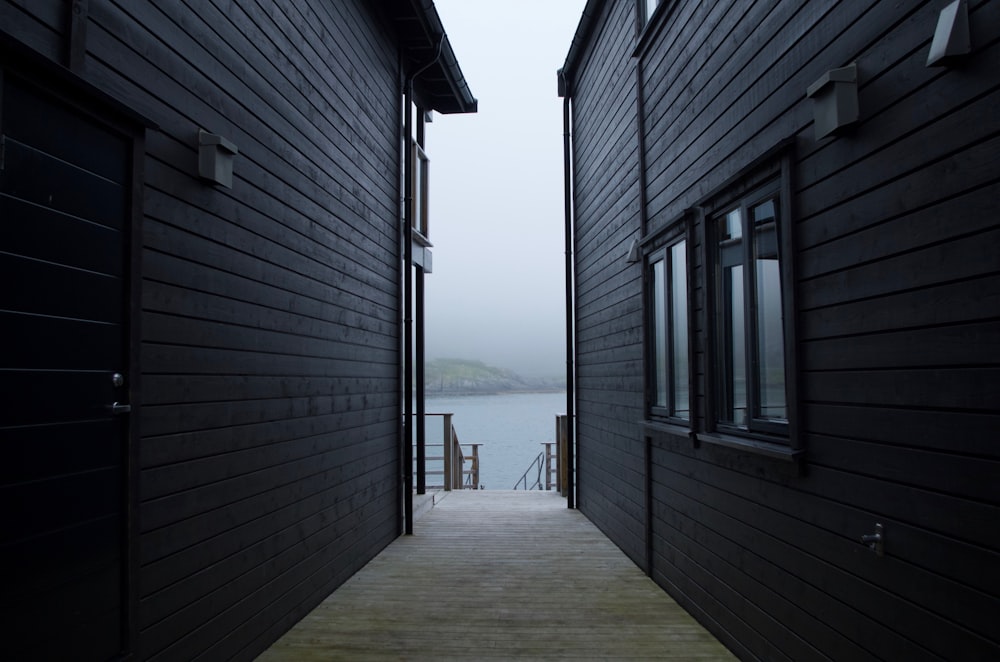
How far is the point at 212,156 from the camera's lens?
277 centimetres

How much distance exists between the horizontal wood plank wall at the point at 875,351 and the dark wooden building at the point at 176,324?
2.17 m

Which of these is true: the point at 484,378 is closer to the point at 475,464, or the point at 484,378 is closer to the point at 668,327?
the point at 475,464

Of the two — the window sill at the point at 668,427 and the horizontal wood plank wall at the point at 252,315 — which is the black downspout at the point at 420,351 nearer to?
the horizontal wood plank wall at the point at 252,315

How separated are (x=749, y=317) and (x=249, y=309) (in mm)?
2207

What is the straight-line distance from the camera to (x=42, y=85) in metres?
1.88

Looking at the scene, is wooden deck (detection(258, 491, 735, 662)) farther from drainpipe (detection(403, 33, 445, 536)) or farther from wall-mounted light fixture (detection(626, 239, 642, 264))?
wall-mounted light fixture (detection(626, 239, 642, 264))

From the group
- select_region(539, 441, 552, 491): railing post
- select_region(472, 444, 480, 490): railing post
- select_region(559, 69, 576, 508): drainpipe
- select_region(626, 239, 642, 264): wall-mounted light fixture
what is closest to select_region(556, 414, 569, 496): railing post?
select_region(559, 69, 576, 508): drainpipe

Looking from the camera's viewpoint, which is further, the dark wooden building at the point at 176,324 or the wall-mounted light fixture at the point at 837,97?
the wall-mounted light fixture at the point at 837,97

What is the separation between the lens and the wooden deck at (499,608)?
3344mm

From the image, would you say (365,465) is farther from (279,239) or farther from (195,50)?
(195,50)

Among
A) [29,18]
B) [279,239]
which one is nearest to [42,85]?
[29,18]

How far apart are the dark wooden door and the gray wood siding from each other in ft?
0.57

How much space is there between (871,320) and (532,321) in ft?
102

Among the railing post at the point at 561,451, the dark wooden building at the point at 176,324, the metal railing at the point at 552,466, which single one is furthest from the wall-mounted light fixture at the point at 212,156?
the railing post at the point at 561,451
